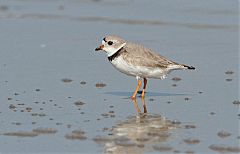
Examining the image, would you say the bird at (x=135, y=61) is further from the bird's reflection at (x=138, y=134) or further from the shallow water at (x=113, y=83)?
the bird's reflection at (x=138, y=134)

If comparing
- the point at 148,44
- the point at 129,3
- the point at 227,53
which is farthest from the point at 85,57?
the point at 129,3

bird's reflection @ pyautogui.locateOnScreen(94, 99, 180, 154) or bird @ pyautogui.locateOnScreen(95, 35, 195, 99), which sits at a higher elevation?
bird @ pyautogui.locateOnScreen(95, 35, 195, 99)

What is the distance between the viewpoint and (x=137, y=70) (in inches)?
335

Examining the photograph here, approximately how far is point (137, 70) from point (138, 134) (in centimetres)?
177

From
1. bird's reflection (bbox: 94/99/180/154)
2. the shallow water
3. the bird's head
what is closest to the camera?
bird's reflection (bbox: 94/99/180/154)

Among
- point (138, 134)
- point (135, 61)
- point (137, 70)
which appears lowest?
point (138, 134)

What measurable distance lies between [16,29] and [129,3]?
380cm

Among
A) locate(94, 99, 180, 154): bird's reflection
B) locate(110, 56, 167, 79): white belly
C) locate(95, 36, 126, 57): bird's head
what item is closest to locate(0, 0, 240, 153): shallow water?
locate(94, 99, 180, 154): bird's reflection

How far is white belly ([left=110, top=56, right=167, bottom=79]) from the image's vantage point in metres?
8.47

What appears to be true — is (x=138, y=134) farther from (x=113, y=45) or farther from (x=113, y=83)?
(x=113, y=83)

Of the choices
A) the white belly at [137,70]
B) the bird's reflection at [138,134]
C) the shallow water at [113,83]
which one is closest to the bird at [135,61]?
the white belly at [137,70]

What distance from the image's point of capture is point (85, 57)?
35.0ft

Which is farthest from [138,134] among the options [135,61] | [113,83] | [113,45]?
[113,83]

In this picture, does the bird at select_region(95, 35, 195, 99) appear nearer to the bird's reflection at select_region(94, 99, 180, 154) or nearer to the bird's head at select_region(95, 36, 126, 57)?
the bird's head at select_region(95, 36, 126, 57)
